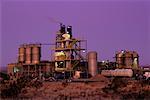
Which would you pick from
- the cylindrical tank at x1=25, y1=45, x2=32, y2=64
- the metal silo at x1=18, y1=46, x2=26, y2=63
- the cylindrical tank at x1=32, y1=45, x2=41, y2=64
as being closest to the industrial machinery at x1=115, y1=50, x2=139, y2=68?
the cylindrical tank at x1=32, y1=45, x2=41, y2=64

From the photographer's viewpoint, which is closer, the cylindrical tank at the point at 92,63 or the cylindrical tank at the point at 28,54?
the cylindrical tank at the point at 92,63

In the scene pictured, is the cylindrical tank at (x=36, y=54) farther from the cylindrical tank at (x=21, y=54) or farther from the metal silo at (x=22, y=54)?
the cylindrical tank at (x=21, y=54)

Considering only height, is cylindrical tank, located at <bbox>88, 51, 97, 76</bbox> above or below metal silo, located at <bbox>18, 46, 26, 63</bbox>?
below

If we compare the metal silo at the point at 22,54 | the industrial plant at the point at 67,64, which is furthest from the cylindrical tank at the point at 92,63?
the metal silo at the point at 22,54

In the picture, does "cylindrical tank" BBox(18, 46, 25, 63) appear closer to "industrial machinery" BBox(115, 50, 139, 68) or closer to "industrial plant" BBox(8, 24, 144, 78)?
"industrial plant" BBox(8, 24, 144, 78)

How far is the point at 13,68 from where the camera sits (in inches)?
3196

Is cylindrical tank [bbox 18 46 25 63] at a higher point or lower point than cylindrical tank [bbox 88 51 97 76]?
higher

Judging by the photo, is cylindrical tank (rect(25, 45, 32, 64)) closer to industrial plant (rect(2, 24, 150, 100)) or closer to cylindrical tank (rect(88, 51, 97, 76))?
industrial plant (rect(2, 24, 150, 100))

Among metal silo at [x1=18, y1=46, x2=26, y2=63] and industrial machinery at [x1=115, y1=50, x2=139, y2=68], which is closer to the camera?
metal silo at [x1=18, y1=46, x2=26, y2=63]

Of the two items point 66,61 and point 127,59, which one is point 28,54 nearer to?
point 66,61

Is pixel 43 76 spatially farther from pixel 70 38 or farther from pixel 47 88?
pixel 47 88

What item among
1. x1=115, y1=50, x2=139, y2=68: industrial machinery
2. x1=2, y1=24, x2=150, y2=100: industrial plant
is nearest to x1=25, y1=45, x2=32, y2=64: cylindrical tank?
x1=2, y1=24, x2=150, y2=100: industrial plant

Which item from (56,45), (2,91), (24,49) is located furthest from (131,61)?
(2,91)

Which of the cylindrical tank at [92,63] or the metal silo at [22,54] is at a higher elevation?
the metal silo at [22,54]
